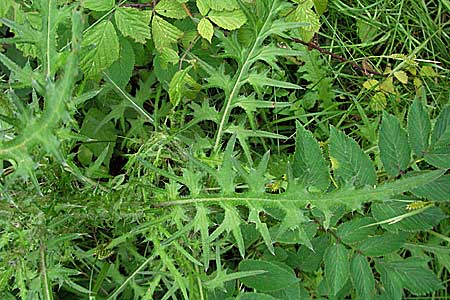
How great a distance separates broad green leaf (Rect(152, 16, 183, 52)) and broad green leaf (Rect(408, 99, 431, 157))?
79cm

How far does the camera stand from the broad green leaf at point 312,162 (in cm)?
157

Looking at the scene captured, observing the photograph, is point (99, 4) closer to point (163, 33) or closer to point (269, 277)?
point (163, 33)

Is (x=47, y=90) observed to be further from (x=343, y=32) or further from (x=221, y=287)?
(x=343, y=32)

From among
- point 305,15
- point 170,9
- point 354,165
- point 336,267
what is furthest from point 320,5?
point 336,267

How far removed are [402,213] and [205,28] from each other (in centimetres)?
85

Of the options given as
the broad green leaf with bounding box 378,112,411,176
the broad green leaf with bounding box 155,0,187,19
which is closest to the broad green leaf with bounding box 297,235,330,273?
the broad green leaf with bounding box 378,112,411,176

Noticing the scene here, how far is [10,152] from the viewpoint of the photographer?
A: 104 cm

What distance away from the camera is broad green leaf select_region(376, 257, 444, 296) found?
5.49ft

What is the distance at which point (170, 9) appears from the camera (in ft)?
6.49

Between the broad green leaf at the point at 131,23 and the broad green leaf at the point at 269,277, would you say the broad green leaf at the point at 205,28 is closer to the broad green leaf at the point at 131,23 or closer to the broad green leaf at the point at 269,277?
the broad green leaf at the point at 131,23

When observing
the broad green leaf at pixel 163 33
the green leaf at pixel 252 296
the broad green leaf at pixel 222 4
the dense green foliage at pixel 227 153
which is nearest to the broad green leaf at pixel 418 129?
the dense green foliage at pixel 227 153

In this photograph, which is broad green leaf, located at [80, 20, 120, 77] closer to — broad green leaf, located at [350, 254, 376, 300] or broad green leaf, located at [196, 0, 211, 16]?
broad green leaf, located at [196, 0, 211, 16]

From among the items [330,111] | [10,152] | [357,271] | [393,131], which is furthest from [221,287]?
[330,111]

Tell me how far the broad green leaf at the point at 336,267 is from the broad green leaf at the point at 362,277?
0.03 metres
